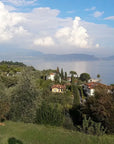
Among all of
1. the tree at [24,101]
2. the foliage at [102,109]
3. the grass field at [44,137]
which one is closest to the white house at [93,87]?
the foliage at [102,109]

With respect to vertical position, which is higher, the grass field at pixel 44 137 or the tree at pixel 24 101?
the tree at pixel 24 101

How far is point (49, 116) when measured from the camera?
10859 mm

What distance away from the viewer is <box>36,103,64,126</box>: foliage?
35.5 feet

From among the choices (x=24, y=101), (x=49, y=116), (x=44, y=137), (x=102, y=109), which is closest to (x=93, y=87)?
(x=102, y=109)

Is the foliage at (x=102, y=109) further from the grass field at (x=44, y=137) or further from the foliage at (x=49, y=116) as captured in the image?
the grass field at (x=44, y=137)

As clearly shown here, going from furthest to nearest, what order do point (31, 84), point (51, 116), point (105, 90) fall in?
point (105, 90) → point (31, 84) → point (51, 116)

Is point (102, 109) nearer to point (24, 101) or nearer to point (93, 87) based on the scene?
point (93, 87)

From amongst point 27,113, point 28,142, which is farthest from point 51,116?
point 28,142

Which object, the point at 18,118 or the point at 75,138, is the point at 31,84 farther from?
the point at 75,138

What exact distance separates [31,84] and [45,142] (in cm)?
519

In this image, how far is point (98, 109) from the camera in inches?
458

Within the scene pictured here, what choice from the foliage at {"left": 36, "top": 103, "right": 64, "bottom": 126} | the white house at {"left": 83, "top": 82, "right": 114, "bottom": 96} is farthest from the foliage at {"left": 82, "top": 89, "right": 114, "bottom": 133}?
the foliage at {"left": 36, "top": 103, "right": 64, "bottom": 126}

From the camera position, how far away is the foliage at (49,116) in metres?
10.8

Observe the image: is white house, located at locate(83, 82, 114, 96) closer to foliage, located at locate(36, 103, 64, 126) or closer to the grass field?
foliage, located at locate(36, 103, 64, 126)
